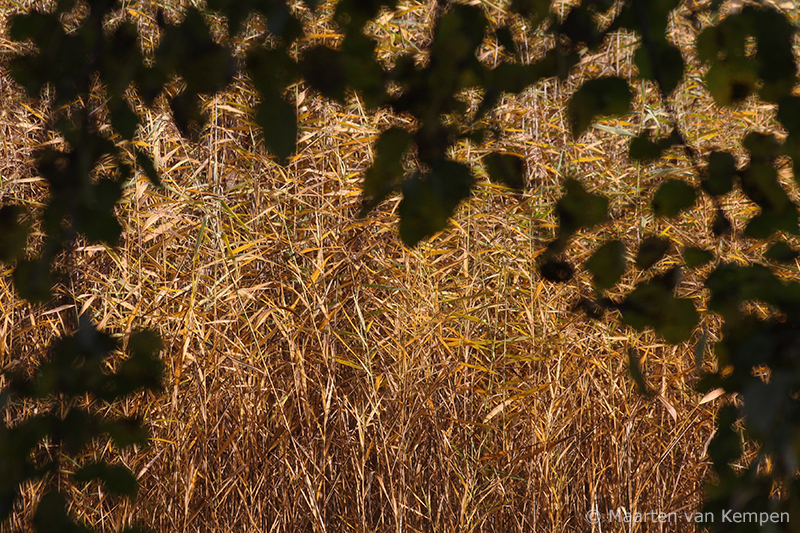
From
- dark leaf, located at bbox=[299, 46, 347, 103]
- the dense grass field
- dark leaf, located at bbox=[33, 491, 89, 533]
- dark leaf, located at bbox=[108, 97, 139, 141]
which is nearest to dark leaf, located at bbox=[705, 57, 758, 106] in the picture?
dark leaf, located at bbox=[299, 46, 347, 103]

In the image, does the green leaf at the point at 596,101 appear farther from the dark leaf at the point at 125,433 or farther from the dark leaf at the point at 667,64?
the dark leaf at the point at 125,433

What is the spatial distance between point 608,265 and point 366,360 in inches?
45.7

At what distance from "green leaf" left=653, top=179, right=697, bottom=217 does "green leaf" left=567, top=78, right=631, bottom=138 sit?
2.8 inches

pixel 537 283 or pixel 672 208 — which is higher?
A: pixel 672 208

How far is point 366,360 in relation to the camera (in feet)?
5.47

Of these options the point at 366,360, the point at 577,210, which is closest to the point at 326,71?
the point at 577,210

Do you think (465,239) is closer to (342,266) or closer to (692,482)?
(342,266)

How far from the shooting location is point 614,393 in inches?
68.6

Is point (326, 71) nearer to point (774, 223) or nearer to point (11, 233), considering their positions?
point (11, 233)

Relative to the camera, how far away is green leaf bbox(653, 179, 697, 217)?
57 centimetres

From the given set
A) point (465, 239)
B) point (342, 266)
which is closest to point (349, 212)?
point (342, 266)

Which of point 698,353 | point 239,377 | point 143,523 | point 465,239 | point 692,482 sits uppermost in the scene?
point 698,353

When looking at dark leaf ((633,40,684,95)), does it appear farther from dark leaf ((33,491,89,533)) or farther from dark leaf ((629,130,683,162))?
Result: dark leaf ((33,491,89,533))

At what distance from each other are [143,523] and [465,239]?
969mm
